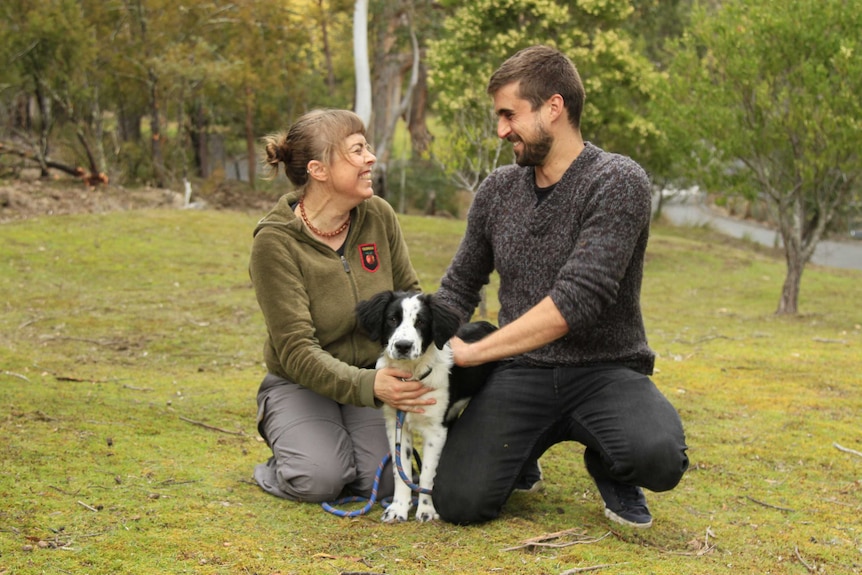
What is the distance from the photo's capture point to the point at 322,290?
14.4 feet

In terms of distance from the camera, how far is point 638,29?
102ft

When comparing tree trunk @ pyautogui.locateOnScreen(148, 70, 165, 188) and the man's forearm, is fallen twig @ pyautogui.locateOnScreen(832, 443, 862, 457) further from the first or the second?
tree trunk @ pyautogui.locateOnScreen(148, 70, 165, 188)

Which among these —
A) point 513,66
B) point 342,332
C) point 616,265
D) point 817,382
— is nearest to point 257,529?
point 342,332

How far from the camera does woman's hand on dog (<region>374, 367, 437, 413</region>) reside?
13.0ft

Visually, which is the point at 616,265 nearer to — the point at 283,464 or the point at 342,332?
the point at 342,332

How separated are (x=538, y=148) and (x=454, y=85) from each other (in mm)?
12533

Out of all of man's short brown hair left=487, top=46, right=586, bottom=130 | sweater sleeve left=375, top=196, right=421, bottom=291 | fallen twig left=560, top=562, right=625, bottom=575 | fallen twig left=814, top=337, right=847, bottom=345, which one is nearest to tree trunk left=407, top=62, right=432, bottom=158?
fallen twig left=814, top=337, right=847, bottom=345

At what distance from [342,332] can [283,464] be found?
0.68 m

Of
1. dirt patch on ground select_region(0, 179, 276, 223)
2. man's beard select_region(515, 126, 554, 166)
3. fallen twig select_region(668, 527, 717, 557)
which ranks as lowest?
dirt patch on ground select_region(0, 179, 276, 223)

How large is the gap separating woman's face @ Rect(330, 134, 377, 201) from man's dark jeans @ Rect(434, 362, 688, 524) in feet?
3.62

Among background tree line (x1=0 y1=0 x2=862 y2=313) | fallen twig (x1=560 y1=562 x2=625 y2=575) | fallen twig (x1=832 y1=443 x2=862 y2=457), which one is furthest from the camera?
background tree line (x1=0 y1=0 x2=862 y2=313)

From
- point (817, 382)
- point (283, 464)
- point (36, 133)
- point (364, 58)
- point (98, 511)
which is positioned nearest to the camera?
point (98, 511)

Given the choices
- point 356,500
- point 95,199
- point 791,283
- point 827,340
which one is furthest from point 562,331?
point 95,199

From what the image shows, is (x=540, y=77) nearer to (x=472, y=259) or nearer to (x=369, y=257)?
(x=472, y=259)
